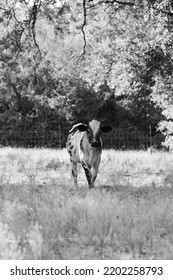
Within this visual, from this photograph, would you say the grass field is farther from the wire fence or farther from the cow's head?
the wire fence

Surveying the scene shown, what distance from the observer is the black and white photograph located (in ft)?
21.2

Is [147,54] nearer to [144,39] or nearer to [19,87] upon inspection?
[144,39]

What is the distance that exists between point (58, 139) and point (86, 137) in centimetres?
2551

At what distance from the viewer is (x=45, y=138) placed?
38188mm

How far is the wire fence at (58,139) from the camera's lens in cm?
3753

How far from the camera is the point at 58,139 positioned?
1494 inches

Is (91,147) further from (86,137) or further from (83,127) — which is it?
(83,127)

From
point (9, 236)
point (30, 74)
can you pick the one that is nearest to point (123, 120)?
point (30, 74)

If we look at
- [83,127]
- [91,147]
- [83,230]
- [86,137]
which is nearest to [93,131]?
[83,127]

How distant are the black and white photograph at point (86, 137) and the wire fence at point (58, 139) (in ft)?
0.28

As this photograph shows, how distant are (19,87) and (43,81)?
1991mm

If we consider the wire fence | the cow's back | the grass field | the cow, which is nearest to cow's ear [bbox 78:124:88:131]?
the cow

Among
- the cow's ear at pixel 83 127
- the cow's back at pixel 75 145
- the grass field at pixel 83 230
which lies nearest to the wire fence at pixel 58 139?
the cow's back at pixel 75 145

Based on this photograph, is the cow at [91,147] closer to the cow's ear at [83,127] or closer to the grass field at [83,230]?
the cow's ear at [83,127]
